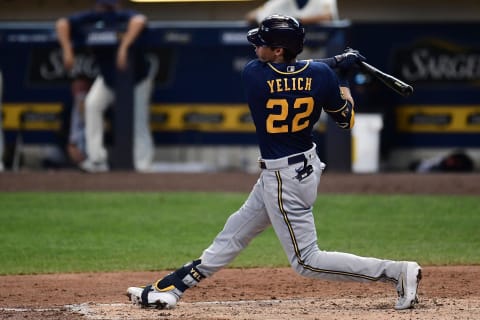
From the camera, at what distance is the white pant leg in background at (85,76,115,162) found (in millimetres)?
13281

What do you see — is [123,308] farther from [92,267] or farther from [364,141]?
[364,141]

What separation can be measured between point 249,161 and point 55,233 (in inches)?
227

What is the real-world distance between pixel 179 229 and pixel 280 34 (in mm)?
4376

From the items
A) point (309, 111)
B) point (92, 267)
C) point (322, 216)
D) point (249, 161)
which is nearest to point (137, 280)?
point (92, 267)

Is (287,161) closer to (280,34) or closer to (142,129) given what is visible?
(280,34)

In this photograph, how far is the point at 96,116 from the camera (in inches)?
524

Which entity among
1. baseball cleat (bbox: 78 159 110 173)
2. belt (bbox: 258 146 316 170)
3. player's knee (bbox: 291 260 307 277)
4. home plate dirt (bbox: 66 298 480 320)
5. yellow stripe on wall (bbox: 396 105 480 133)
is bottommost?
baseball cleat (bbox: 78 159 110 173)

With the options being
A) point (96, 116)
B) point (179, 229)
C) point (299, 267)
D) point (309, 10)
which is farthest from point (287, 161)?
point (96, 116)

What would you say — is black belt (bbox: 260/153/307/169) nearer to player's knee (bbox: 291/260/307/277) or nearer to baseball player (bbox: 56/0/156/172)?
player's knee (bbox: 291/260/307/277)

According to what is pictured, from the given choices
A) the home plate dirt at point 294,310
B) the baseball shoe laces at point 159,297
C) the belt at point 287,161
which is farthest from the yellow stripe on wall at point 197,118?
the belt at point 287,161

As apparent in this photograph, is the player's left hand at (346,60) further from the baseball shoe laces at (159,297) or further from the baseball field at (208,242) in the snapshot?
the baseball shoe laces at (159,297)

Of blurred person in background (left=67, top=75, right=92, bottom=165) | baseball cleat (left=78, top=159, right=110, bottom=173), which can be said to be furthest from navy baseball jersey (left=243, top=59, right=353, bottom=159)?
blurred person in background (left=67, top=75, right=92, bottom=165)

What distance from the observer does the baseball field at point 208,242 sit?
241 inches

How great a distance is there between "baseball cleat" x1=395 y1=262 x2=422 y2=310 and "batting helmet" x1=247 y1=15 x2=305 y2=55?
4.07ft
